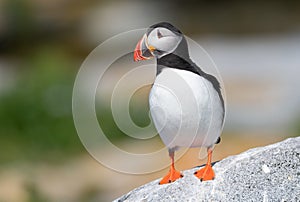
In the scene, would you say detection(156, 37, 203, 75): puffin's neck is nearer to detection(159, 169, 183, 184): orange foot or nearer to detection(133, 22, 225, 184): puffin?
detection(133, 22, 225, 184): puffin

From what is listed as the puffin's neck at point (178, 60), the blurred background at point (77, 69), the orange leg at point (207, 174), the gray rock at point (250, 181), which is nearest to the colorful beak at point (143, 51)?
the puffin's neck at point (178, 60)

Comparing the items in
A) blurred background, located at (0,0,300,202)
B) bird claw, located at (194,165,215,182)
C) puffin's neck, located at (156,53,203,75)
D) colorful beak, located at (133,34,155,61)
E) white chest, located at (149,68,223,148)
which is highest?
colorful beak, located at (133,34,155,61)

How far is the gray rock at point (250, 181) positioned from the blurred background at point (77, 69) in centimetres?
338

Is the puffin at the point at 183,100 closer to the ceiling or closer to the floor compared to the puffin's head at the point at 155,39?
closer to the floor

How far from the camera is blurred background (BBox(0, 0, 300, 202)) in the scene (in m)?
10.3

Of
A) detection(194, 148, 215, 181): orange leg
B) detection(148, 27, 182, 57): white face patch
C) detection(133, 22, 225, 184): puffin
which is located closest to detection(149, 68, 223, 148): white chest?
detection(133, 22, 225, 184): puffin

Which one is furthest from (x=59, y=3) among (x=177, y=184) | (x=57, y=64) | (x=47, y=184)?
(x=177, y=184)

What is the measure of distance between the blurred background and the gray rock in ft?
11.1

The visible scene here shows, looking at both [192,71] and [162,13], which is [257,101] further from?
[192,71]

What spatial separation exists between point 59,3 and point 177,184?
37.3 feet

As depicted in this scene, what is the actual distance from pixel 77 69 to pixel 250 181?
880 cm

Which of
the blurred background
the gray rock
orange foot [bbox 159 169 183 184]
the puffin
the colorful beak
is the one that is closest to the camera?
→ the colorful beak

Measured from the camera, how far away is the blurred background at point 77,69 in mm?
10312

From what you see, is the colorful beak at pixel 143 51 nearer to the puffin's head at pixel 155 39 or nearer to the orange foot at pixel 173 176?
the puffin's head at pixel 155 39
